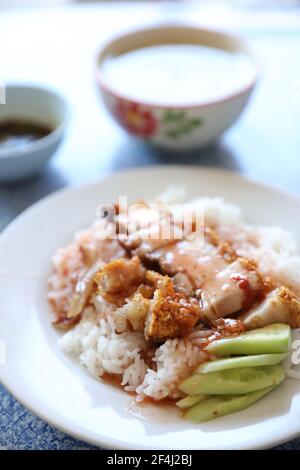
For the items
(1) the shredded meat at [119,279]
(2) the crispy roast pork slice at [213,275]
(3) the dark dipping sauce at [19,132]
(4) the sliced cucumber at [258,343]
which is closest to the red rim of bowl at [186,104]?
(3) the dark dipping sauce at [19,132]

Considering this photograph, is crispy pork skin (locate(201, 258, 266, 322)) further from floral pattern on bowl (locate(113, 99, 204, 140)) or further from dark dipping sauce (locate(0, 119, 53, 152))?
dark dipping sauce (locate(0, 119, 53, 152))

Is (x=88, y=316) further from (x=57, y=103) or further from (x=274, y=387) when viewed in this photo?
(x=57, y=103)

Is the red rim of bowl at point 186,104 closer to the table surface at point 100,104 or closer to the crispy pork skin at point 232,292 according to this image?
the table surface at point 100,104

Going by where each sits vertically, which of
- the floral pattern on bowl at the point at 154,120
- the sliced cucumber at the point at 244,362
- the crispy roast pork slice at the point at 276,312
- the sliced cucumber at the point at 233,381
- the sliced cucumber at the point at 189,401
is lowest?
the sliced cucumber at the point at 189,401

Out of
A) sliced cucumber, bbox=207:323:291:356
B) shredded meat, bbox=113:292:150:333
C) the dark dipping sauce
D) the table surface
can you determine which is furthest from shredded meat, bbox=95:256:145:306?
the dark dipping sauce
